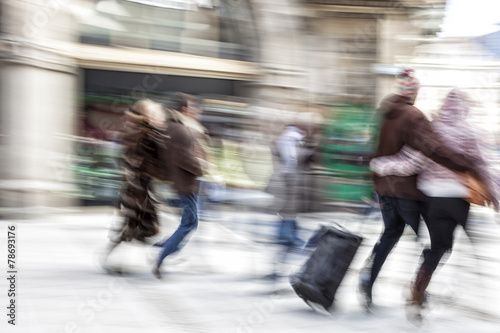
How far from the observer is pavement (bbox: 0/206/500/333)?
430 cm

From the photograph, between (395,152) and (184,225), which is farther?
(184,225)

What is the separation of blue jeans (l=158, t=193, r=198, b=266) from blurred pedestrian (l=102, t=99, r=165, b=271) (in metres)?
0.31

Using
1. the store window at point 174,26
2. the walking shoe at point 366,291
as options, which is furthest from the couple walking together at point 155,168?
the store window at point 174,26

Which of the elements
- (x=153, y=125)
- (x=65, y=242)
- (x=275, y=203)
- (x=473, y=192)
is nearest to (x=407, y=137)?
(x=473, y=192)

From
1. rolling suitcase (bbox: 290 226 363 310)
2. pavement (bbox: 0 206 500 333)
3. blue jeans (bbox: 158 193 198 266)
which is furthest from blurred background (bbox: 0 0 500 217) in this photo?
rolling suitcase (bbox: 290 226 363 310)

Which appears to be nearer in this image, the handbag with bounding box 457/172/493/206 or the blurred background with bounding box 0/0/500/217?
the handbag with bounding box 457/172/493/206

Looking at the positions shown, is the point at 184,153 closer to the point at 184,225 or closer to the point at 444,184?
the point at 184,225

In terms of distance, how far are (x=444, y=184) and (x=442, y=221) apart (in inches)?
9.8

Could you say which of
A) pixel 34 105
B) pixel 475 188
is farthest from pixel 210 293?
pixel 34 105

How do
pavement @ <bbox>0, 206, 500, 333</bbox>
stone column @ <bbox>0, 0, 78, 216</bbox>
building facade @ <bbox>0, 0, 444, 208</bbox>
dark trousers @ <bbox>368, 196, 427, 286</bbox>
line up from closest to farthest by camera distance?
pavement @ <bbox>0, 206, 500, 333</bbox> < dark trousers @ <bbox>368, 196, 427, 286</bbox> < stone column @ <bbox>0, 0, 78, 216</bbox> < building facade @ <bbox>0, 0, 444, 208</bbox>

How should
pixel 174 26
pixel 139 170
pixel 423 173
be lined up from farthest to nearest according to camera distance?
1. pixel 174 26
2. pixel 139 170
3. pixel 423 173

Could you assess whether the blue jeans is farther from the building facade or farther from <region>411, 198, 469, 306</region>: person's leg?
the building facade

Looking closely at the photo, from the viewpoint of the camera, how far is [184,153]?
5.65m

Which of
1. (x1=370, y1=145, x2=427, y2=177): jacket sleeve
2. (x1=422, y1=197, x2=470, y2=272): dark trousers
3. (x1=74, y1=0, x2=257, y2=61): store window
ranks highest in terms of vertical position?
(x1=74, y1=0, x2=257, y2=61): store window
